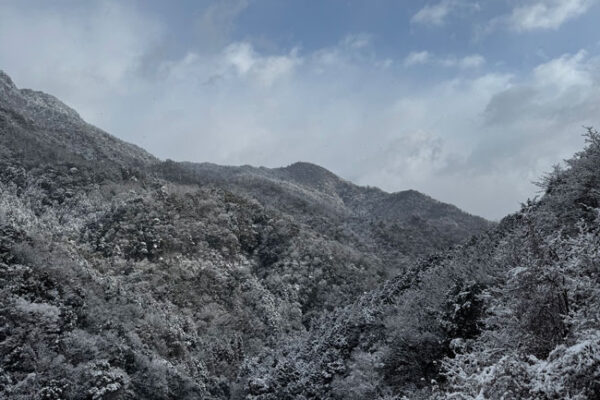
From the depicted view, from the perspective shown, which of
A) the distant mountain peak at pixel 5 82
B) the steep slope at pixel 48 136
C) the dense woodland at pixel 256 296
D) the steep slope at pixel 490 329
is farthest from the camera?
the distant mountain peak at pixel 5 82

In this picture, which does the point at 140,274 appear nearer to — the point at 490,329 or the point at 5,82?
the point at 490,329

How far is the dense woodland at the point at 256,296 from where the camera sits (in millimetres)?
11125

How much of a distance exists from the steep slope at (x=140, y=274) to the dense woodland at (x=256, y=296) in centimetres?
25

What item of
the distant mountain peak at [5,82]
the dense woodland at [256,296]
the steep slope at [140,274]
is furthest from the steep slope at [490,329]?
the distant mountain peak at [5,82]

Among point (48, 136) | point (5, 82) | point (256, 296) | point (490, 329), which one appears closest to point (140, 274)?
point (256, 296)

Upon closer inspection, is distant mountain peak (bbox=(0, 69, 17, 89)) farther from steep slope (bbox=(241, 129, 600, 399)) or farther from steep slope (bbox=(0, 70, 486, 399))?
steep slope (bbox=(241, 129, 600, 399))

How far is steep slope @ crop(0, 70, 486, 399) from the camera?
3847 centimetres

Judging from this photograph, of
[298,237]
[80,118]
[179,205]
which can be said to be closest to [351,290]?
[298,237]

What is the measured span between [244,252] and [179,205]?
15.0 metres

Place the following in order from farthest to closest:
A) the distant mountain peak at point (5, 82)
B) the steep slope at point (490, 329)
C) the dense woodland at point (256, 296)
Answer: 1. the distant mountain peak at point (5, 82)
2. the dense woodland at point (256, 296)
3. the steep slope at point (490, 329)

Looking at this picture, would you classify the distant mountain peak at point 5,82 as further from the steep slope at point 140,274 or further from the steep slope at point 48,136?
the steep slope at point 140,274

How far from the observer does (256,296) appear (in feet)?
242

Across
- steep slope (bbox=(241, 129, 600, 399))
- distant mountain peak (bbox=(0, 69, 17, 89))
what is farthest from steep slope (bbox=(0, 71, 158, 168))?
steep slope (bbox=(241, 129, 600, 399))

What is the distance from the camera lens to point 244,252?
289 feet
